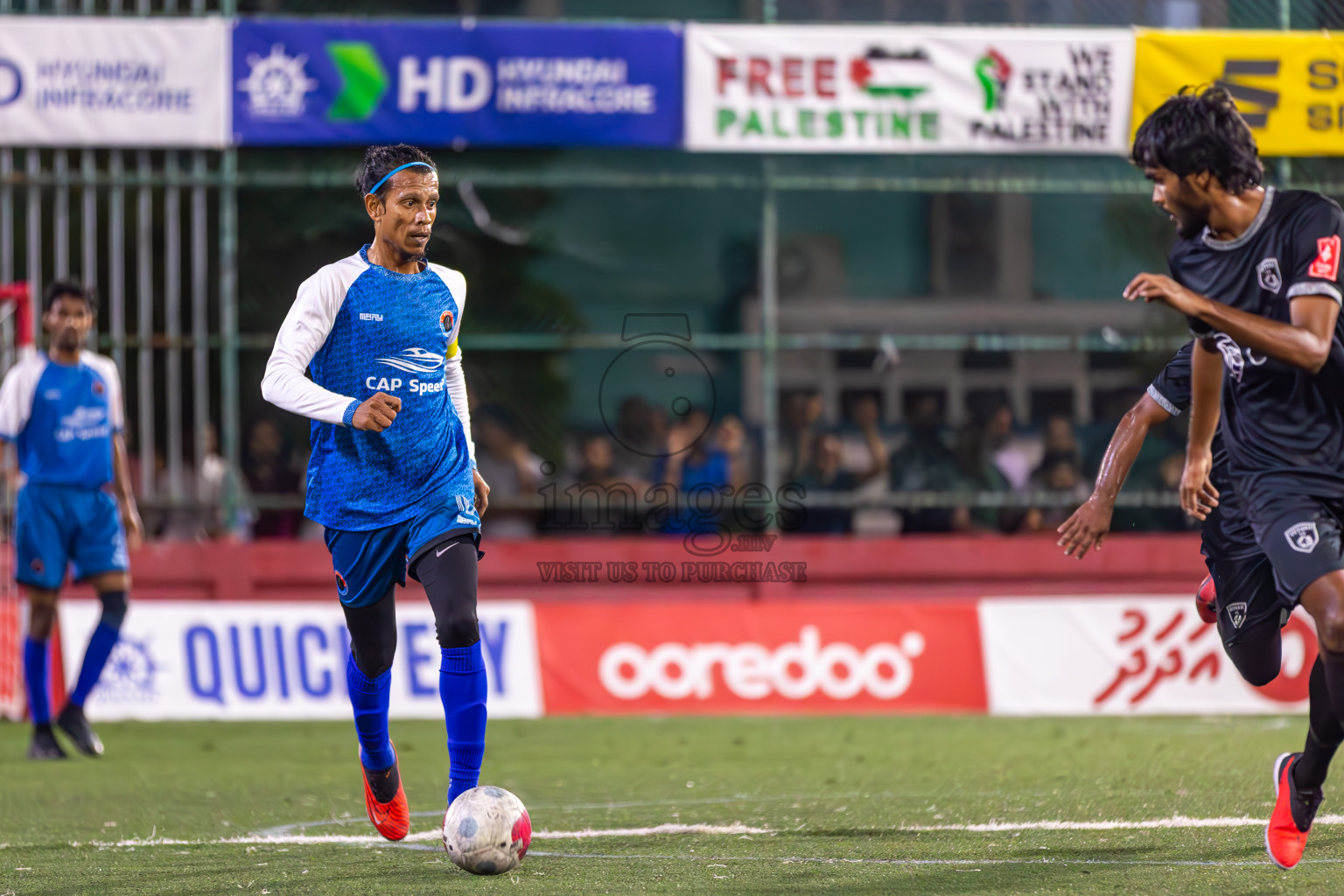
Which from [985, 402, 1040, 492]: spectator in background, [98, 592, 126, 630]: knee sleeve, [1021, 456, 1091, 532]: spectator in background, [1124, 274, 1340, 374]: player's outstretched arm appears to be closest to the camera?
[1124, 274, 1340, 374]: player's outstretched arm

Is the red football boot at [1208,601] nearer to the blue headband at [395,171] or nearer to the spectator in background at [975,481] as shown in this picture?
the blue headband at [395,171]

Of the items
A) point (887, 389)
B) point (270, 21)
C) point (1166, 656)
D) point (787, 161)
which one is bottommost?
point (1166, 656)

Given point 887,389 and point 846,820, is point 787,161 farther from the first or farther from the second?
point 846,820

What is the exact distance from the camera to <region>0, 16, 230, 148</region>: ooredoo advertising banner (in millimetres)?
12750

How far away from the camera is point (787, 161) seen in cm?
1414

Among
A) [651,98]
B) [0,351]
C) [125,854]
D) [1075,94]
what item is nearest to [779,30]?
[651,98]

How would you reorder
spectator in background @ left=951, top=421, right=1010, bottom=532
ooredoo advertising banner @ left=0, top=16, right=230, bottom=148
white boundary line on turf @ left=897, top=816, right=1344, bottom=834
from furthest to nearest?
1. spectator in background @ left=951, top=421, right=1010, bottom=532
2. ooredoo advertising banner @ left=0, top=16, right=230, bottom=148
3. white boundary line on turf @ left=897, top=816, right=1344, bottom=834

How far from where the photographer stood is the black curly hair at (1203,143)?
4840mm

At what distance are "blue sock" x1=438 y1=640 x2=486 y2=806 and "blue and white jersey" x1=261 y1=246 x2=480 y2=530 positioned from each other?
479 mm

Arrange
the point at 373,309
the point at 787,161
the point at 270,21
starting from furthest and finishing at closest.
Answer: the point at 787,161
the point at 270,21
the point at 373,309

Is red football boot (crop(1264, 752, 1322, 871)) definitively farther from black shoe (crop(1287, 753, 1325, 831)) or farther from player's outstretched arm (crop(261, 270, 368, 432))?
player's outstretched arm (crop(261, 270, 368, 432))

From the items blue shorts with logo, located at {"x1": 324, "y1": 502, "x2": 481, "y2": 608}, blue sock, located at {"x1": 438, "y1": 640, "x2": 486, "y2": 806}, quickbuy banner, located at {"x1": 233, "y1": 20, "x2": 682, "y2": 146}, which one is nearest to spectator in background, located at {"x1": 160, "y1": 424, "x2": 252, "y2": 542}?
quickbuy banner, located at {"x1": 233, "y1": 20, "x2": 682, "y2": 146}

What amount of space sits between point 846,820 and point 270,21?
8791mm

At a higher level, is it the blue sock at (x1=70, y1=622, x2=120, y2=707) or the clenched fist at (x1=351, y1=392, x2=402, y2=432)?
the clenched fist at (x1=351, y1=392, x2=402, y2=432)
